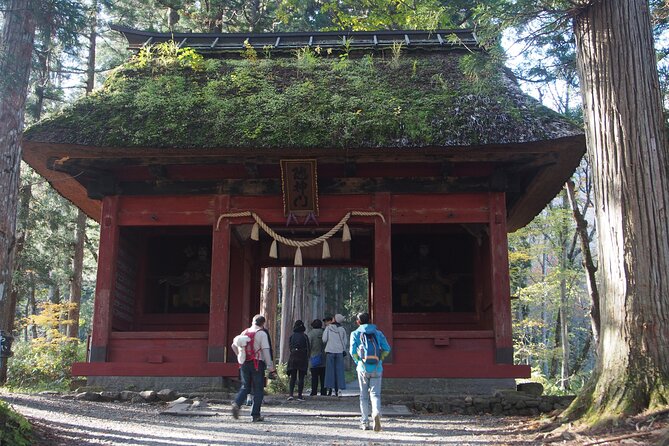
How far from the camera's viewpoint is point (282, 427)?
7148 mm

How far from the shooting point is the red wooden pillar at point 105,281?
10.2 m

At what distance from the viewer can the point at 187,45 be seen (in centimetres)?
1295

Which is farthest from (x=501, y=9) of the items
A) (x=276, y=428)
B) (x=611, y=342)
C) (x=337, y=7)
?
(x=337, y=7)

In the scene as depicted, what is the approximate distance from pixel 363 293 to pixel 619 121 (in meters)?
26.2

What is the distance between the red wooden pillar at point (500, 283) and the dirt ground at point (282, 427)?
5.38 ft

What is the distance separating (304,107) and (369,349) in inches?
184

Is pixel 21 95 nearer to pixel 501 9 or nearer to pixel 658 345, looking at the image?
pixel 501 9

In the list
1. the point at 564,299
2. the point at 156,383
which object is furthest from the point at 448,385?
the point at 564,299

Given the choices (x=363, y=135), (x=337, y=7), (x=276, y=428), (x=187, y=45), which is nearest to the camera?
(x=276, y=428)

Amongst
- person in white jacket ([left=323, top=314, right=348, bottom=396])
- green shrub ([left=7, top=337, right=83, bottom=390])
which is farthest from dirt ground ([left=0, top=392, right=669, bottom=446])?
green shrub ([left=7, top=337, right=83, bottom=390])

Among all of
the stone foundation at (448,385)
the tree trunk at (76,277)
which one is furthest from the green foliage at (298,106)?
the tree trunk at (76,277)

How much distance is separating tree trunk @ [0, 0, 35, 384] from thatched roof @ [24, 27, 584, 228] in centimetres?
138

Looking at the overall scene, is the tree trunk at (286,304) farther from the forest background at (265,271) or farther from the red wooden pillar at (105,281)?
the red wooden pillar at (105,281)

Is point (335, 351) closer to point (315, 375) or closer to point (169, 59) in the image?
point (315, 375)
